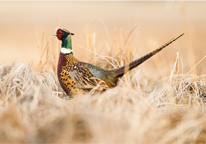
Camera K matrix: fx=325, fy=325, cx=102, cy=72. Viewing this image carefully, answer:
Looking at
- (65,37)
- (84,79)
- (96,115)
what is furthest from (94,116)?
(65,37)

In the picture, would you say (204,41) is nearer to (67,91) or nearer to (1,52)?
(1,52)

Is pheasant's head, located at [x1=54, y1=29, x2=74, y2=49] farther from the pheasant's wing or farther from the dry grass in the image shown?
the dry grass

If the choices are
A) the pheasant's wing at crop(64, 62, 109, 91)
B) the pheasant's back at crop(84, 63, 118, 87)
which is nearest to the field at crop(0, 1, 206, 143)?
the pheasant's wing at crop(64, 62, 109, 91)

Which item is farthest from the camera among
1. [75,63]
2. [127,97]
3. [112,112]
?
[75,63]

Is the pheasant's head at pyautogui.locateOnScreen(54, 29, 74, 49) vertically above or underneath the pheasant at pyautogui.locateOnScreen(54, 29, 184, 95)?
above

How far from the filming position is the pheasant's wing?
3953 millimetres

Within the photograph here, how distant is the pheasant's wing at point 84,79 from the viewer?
156 inches

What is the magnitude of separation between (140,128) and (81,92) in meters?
1.35

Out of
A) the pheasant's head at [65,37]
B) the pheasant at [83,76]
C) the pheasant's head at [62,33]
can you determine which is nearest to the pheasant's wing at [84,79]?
the pheasant at [83,76]

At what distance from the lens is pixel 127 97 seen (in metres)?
3.54

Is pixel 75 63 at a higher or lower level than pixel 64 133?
higher

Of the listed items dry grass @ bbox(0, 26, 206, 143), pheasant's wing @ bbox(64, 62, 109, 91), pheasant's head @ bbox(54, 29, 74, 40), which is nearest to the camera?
dry grass @ bbox(0, 26, 206, 143)

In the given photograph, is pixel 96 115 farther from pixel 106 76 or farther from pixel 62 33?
pixel 62 33

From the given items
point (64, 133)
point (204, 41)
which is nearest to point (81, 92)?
point (64, 133)
